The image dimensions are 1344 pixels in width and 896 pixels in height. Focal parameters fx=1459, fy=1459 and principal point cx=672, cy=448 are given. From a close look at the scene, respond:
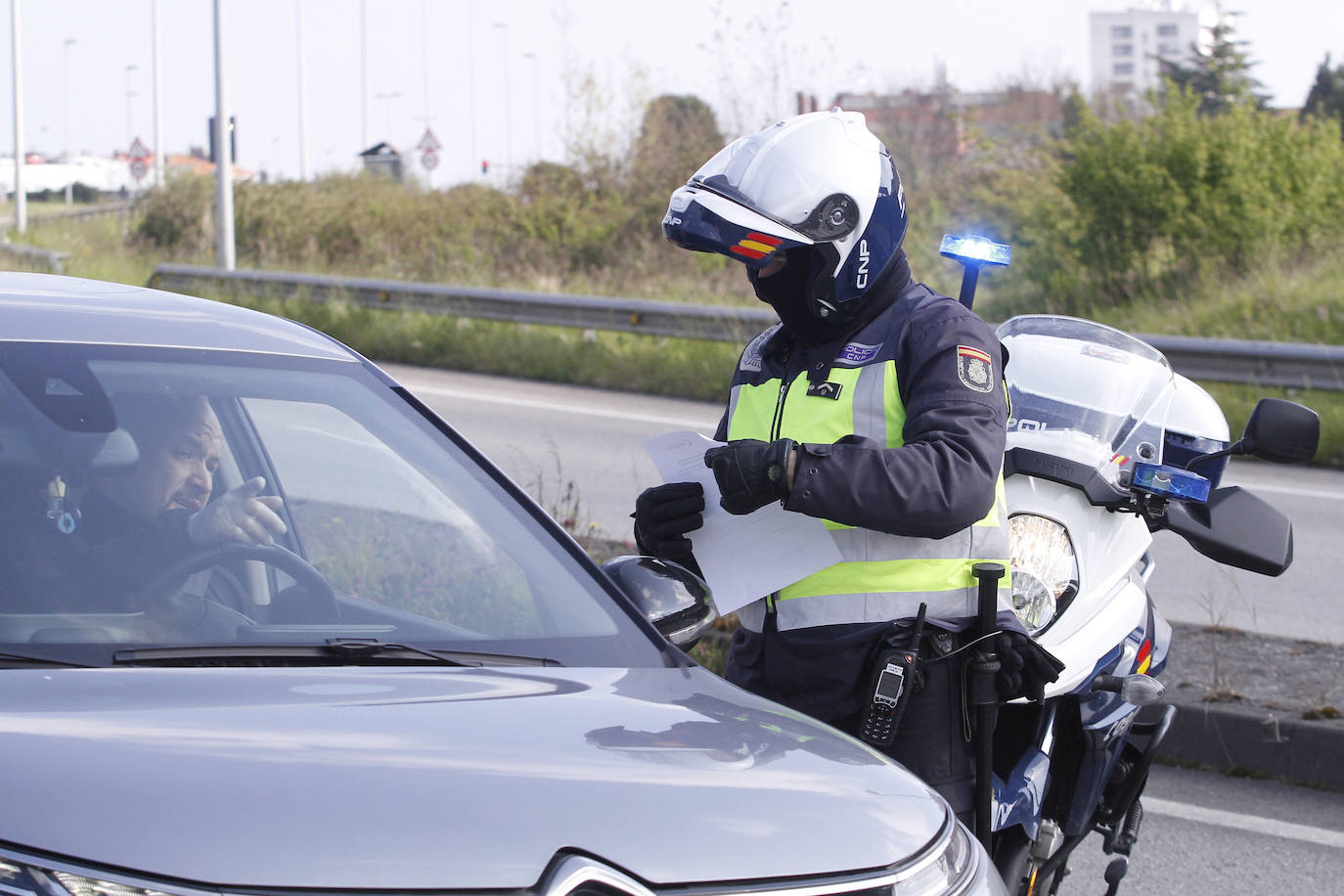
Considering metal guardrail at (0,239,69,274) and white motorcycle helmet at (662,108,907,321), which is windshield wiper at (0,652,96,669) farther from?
metal guardrail at (0,239,69,274)

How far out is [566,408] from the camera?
11734 millimetres

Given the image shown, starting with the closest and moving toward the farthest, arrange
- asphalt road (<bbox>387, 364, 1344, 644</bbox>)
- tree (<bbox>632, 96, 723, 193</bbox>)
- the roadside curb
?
the roadside curb
asphalt road (<bbox>387, 364, 1344, 644</bbox>)
tree (<bbox>632, 96, 723, 193</bbox>)

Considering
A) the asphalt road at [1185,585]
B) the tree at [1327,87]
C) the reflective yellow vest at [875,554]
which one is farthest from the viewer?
the tree at [1327,87]

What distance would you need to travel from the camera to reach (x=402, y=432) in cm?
274

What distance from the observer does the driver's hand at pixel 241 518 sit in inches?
93.5

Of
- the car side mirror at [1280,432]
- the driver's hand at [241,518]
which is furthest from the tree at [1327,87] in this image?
the driver's hand at [241,518]

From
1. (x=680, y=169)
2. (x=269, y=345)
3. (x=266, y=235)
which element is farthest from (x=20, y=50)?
(x=269, y=345)

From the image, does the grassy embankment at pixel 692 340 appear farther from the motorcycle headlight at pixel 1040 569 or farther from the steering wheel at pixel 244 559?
the steering wheel at pixel 244 559

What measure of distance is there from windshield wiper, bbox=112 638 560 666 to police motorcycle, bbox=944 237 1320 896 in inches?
35.0

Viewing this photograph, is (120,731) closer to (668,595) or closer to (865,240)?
(668,595)

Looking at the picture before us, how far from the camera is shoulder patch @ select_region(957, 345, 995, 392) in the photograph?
8.46 ft

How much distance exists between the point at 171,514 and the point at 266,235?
65.5ft

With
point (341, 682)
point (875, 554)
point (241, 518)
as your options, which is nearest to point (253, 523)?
point (241, 518)

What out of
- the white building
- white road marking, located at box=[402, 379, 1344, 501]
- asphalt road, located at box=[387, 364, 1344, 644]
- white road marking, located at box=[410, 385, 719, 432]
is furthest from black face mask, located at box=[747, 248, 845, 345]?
the white building
